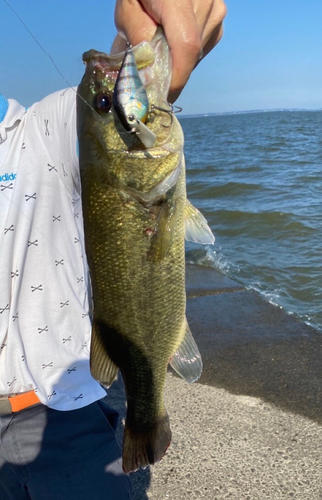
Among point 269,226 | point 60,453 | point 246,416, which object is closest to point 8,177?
point 60,453

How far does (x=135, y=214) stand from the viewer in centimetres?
174

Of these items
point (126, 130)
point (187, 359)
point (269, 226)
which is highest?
point (126, 130)

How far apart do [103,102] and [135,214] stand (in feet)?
1.23

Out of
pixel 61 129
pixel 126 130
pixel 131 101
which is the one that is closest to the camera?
pixel 131 101

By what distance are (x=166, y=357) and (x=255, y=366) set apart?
9.41 feet

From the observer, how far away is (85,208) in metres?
1.78

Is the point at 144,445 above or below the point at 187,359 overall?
below

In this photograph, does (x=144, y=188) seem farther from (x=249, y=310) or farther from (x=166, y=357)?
(x=249, y=310)

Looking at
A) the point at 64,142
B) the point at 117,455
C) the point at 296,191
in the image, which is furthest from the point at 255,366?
the point at 296,191

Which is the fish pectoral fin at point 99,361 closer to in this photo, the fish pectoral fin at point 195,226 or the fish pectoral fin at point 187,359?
the fish pectoral fin at point 187,359

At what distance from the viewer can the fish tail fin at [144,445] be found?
6.86 feet

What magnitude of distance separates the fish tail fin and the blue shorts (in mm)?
292

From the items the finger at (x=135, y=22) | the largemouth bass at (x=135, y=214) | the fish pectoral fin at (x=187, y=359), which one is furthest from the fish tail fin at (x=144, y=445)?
the finger at (x=135, y=22)

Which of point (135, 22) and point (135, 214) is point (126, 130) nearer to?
point (135, 214)
